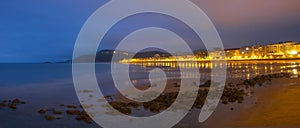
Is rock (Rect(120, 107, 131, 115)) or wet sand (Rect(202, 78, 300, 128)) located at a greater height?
wet sand (Rect(202, 78, 300, 128))

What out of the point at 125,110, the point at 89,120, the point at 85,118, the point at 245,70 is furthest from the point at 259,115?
the point at 245,70

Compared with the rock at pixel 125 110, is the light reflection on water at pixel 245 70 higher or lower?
higher

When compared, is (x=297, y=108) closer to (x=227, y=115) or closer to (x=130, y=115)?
(x=227, y=115)

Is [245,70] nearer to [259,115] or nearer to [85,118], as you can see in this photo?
[259,115]

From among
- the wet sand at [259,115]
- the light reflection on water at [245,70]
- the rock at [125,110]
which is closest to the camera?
the wet sand at [259,115]

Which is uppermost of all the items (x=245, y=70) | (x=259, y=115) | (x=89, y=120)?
(x=245, y=70)

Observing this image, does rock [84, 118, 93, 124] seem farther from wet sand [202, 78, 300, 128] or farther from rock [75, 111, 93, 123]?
wet sand [202, 78, 300, 128]

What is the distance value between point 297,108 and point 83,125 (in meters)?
6.66

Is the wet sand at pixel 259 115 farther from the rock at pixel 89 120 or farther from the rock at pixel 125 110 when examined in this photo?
the rock at pixel 89 120

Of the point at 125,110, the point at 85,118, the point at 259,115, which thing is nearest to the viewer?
the point at 259,115

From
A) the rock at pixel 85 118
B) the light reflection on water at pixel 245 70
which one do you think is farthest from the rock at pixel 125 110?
the light reflection on water at pixel 245 70

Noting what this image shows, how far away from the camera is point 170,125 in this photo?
7094mm

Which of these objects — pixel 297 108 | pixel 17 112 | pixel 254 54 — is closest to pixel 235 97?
pixel 297 108

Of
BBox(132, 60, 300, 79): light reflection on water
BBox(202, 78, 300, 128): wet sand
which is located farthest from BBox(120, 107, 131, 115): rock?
BBox(132, 60, 300, 79): light reflection on water
